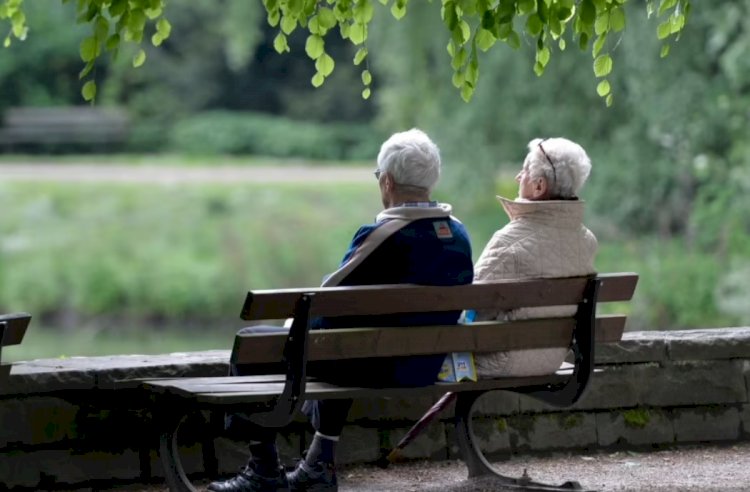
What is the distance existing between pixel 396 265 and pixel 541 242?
22.7 inches

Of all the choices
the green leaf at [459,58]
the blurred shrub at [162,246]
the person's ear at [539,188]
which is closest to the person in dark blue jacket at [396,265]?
the person's ear at [539,188]

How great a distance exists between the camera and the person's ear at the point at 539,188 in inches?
211

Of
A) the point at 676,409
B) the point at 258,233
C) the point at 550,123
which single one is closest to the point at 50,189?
the point at 258,233

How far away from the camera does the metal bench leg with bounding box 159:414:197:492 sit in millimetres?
5105

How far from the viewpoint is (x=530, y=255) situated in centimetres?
526

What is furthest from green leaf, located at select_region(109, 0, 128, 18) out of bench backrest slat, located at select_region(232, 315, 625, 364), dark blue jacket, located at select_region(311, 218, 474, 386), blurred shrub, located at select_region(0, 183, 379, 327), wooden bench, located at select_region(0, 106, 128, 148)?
wooden bench, located at select_region(0, 106, 128, 148)

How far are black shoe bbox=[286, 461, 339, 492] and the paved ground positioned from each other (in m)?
0.32

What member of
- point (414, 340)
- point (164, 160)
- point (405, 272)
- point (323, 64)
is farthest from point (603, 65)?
point (164, 160)

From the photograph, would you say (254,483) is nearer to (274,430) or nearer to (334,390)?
(274,430)

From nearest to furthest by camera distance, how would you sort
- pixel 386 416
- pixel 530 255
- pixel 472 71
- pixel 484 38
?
pixel 530 255, pixel 484 38, pixel 472 71, pixel 386 416

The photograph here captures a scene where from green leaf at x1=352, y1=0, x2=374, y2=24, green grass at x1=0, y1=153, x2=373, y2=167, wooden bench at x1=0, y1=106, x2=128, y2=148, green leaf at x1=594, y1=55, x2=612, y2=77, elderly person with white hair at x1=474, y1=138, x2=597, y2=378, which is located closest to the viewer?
elderly person with white hair at x1=474, y1=138, x2=597, y2=378

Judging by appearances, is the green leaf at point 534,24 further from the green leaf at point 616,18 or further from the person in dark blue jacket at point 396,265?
the person in dark blue jacket at point 396,265

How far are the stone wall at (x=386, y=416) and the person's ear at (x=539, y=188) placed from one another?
1.02 meters

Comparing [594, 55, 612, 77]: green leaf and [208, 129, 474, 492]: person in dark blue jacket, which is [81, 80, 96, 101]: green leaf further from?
[594, 55, 612, 77]: green leaf
